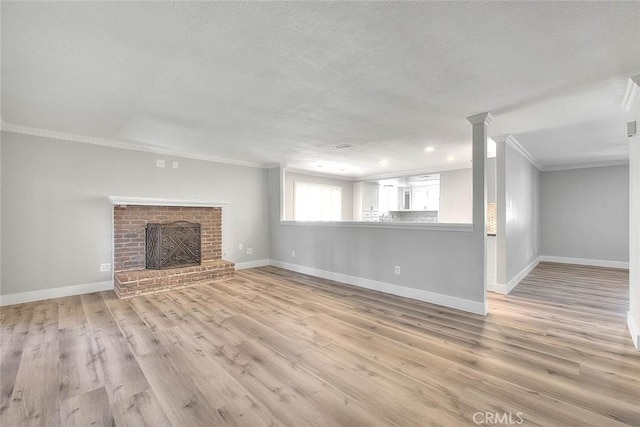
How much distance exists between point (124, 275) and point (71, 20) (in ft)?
11.7

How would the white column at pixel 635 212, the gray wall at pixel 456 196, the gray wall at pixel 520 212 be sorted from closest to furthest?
the white column at pixel 635 212
the gray wall at pixel 520 212
the gray wall at pixel 456 196

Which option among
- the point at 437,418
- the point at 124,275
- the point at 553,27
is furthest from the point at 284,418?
the point at 124,275

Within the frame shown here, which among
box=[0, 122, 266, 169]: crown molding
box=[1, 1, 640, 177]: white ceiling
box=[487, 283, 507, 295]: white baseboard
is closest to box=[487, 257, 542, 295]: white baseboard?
box=[487, 283, 507, 295]: white baseboard

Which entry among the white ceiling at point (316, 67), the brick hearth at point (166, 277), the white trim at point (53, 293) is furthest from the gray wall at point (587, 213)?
the white trim at point (53, 293)

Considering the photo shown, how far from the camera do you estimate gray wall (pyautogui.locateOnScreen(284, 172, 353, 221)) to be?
7.21 m

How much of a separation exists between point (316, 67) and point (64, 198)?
4270 millimetres

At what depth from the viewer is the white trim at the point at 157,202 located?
13.8ft

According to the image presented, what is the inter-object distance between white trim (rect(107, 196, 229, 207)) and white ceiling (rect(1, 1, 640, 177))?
101 cm

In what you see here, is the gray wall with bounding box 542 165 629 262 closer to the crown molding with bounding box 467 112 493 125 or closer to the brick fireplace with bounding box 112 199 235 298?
the crown molding with bounding box 467 112 493 125

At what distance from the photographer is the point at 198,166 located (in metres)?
5.41

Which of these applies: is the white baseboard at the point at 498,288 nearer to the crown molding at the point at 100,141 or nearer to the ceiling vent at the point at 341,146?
the ceiling vent at the point at 341,146

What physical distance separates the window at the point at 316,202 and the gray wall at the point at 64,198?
293 centimetres

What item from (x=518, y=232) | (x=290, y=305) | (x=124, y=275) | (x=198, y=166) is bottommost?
(x=290, y=305)

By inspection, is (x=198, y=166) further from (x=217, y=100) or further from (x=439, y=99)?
(x=439, y=99)
